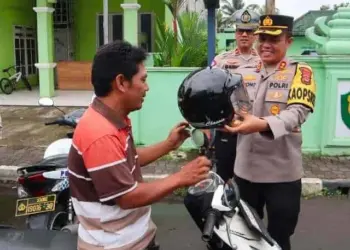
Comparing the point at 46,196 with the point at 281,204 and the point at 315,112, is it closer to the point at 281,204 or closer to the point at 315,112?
the point at 281,204

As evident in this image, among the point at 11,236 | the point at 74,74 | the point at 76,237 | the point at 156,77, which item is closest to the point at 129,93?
the point at 76,237

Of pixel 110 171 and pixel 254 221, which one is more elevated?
pixel 110 171

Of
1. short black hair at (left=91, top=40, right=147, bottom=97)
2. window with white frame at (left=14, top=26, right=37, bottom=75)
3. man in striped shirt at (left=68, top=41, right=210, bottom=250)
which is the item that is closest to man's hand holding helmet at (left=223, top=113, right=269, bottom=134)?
man in striped shirt at (left=68, top=41, right=210, bottom=250)

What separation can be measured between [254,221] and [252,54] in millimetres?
2177

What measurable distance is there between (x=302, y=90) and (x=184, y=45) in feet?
15.1

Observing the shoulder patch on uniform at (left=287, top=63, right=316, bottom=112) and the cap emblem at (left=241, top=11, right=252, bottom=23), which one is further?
the cap emblem at (left=241, top=11, right=252, bottom=23)

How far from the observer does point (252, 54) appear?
3840 millimetres

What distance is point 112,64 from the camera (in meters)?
1.71

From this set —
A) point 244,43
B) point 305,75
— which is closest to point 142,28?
point 244,43

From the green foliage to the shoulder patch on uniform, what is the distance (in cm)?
433

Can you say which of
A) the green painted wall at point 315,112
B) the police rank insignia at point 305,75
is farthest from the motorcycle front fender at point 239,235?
the green painted wall at point 315,112

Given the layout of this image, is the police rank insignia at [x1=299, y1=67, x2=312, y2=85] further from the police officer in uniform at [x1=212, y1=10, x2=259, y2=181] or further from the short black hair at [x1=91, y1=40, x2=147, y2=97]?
the police officer in uniform at [x1=212, y1=10, x2=259, y2=181]

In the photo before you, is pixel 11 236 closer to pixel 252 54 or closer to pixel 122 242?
pixel 122 242

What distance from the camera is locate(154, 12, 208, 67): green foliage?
665 cm
